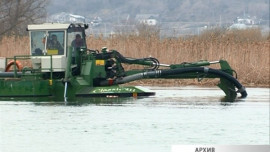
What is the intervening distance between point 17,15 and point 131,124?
1488 inches

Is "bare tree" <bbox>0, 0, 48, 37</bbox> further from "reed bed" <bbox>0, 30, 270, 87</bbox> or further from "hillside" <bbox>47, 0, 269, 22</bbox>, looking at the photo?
"hillside" <bbox>47, 0, 269, 22</bbox>

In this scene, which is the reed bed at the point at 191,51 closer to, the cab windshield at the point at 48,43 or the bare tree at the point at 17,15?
the cab windshield at the point at 48,43

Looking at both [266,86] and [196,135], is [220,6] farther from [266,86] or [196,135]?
[196,135]

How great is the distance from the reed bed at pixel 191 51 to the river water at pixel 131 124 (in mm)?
7774

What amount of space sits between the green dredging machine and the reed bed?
824cm

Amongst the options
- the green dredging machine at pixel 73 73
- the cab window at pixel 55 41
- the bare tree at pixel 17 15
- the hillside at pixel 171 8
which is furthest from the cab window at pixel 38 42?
the hillside at pixel 171 8

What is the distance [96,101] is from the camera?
34.0 metres

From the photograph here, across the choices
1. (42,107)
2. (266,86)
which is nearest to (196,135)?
(42,107)

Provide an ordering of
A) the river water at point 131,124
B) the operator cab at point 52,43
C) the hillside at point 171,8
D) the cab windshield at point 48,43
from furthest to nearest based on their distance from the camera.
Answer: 1. the hillside at point 171,8
2. the cab windshield at point 48,43
3. the operator cab at point 52,43
4. the river water at point 131,124

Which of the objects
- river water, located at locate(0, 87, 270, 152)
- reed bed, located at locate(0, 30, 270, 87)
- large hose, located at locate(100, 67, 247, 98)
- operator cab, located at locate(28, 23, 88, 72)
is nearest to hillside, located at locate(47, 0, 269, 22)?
reed bed, located at locate(0, 30, 270, 87)

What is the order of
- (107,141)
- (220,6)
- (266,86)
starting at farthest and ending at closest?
(220,6), (266,86), (107,141)

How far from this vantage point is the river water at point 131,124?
23.6 metres

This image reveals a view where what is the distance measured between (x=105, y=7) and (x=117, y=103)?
153 meters

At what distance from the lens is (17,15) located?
64.2 metres
